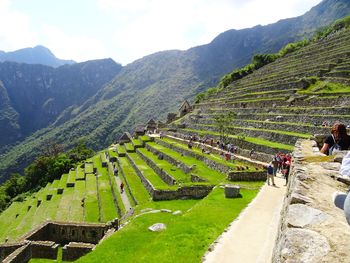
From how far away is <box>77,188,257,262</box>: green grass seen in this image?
35.1ft

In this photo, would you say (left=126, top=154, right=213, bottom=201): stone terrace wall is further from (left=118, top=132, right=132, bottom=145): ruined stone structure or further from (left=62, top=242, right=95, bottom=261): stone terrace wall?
(left=118, top=132, right=132, bottom=145): ruined stone structure

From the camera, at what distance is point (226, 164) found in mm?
24578

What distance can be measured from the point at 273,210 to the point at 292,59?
54.6m

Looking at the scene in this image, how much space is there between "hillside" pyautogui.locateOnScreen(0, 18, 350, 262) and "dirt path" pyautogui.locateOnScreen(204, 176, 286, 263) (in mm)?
591

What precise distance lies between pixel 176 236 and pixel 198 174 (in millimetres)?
12475

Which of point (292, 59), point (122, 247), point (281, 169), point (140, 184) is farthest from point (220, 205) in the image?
point (292, 59)

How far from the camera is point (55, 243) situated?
23.6m

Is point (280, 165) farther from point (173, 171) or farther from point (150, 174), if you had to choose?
point (150, 174)

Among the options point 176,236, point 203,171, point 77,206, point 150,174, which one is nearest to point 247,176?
point 203,171

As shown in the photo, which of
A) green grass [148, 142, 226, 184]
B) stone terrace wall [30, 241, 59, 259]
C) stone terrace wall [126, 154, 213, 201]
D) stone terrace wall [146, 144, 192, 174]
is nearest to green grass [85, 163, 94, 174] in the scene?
stone terrace wall [146, 144, 192, 174]

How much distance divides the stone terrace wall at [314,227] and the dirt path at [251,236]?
13.2 ft

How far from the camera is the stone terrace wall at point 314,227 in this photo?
3395 millimetres

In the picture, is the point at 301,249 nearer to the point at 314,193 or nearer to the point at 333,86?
the point at 314,193

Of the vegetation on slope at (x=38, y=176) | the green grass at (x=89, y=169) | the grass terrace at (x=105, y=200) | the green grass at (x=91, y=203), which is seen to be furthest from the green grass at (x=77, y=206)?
the vegetation on slope at (x=38, y=176)
